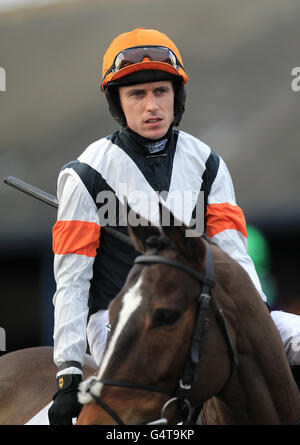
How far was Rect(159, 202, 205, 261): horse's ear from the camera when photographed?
1.49 metres

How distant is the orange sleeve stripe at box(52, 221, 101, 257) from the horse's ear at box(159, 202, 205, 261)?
64cm

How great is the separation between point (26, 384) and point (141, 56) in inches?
72.6

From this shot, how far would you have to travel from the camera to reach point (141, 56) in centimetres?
215

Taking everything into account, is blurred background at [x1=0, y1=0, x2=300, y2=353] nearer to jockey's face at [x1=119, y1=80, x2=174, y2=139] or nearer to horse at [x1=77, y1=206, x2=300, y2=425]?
jockey's face at [x1=119, y1=80, x2=174, y2=139]

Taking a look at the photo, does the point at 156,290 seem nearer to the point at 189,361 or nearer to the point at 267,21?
the point at 189,361

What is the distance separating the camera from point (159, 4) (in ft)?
15.6

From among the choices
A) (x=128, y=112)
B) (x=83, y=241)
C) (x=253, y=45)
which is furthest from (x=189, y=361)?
(x=253, y=45)

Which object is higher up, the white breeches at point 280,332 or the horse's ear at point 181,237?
the horse's ear at point 181,237

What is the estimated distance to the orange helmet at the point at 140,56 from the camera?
214 centimetres
